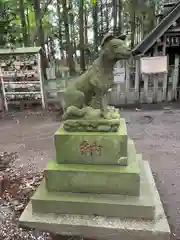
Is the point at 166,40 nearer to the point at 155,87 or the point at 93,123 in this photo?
the point at 155,87

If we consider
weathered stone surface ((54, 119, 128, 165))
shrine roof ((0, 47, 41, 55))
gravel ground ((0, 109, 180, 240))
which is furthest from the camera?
shrine roof ((0, 47, 41, 55))

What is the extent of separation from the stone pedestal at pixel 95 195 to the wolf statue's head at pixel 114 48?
0.80 m

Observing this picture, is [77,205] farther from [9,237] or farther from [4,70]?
[4,70]

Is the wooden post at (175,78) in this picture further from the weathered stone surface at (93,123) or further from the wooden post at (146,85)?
the weathered stone surface at (93,123)

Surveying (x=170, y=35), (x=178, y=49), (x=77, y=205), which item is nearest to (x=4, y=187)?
(x=77, y=205)

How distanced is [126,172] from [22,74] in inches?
240

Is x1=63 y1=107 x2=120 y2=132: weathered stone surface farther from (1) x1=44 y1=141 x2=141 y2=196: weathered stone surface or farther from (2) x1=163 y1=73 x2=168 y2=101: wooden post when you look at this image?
(2) x1=163 y1=73 x2=168 y2=101: wooden post

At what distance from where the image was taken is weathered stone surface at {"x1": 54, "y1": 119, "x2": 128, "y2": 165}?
96.9 inches

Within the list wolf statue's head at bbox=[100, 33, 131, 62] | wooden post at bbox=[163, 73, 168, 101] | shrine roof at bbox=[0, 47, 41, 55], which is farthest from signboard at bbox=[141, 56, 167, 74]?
wolf statue's head at bbox=[100, 33, 131, 62]

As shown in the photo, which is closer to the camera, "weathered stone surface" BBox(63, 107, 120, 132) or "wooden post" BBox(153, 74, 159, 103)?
"weathered stone surface" BBox(63, 107, 120, 132)

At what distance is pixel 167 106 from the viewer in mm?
7418

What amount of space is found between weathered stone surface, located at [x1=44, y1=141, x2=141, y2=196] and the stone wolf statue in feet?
1.89

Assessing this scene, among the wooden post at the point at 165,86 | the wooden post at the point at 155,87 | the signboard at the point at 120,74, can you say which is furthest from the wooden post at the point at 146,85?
the signboard at the point at 120,74

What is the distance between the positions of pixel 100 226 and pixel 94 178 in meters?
0.49
